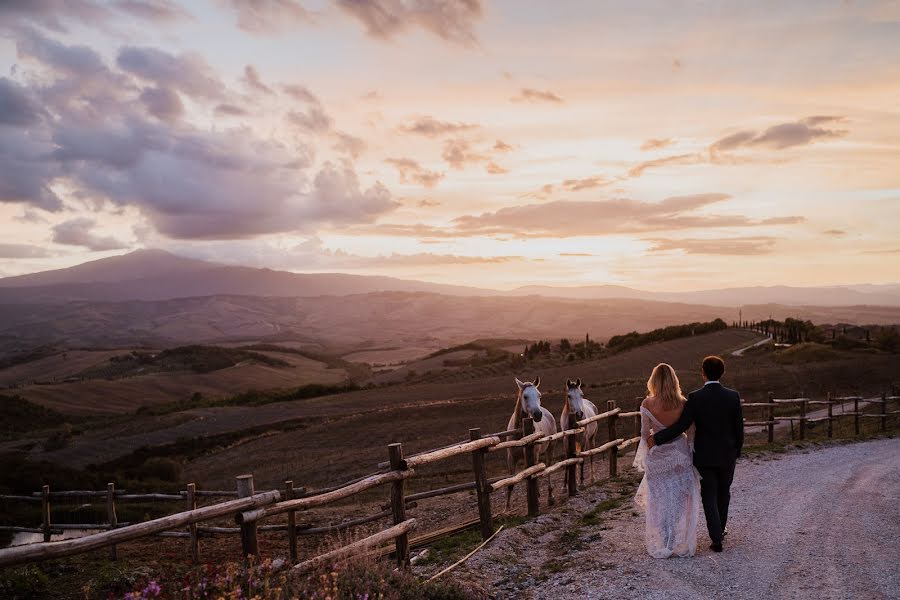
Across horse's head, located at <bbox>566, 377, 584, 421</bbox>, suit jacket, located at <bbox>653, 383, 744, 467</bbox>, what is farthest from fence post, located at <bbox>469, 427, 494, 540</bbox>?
horse's head, located at <bbox>566, 377, 584, 421</bbox>

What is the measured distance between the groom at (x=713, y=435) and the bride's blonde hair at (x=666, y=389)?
0.15 m

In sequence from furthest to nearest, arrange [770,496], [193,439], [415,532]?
[193,439], [415,532], [770,496]

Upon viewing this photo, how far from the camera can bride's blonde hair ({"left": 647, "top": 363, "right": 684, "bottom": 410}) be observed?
8.11 meters

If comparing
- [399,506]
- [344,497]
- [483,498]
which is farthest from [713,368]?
[344,497]

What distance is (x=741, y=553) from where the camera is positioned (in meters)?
8.12

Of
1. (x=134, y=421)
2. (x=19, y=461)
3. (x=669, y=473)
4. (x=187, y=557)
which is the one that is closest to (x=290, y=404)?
(x=134, y=421)

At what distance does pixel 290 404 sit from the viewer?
4766cm

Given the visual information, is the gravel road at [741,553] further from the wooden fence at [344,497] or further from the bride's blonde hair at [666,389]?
the bride's blonde hair at [666,389]

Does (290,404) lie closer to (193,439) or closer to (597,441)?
(193,439)

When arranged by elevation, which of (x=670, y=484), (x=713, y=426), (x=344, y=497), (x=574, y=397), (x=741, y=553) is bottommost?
(x=741, y=553)

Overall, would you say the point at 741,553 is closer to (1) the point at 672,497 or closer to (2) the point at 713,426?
(1) the point at 672,497

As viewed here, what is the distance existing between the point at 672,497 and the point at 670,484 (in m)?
0.15

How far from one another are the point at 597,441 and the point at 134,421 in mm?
33750

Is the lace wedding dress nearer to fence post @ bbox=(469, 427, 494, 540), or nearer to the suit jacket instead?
the suit jacket
